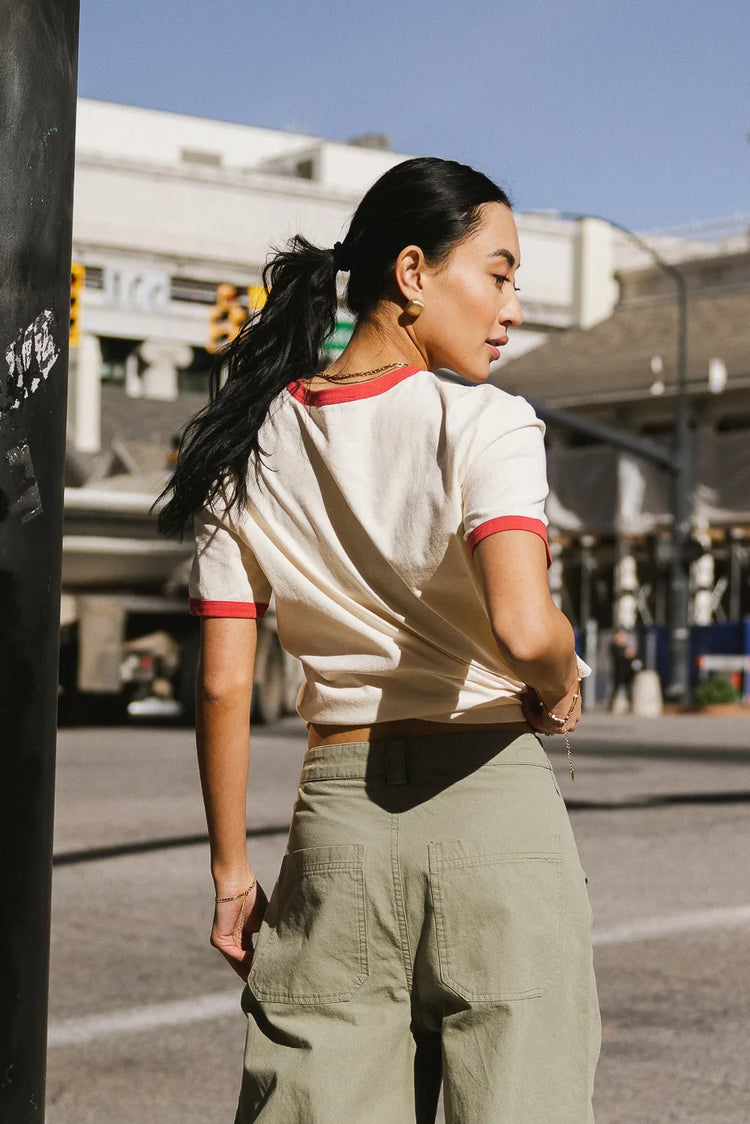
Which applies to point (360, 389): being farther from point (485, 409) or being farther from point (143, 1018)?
point (143, 1018)

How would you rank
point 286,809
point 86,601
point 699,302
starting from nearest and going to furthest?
point 286,809 → point 86,601 → point 699,302

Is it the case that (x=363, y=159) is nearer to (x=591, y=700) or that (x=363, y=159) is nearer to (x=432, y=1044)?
(x=591, y=700)

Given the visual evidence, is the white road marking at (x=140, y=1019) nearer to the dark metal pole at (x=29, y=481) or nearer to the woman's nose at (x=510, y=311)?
the dark metal pole at (x=29, y=481)

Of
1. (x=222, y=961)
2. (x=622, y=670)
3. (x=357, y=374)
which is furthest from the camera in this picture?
(x=622, y=670)

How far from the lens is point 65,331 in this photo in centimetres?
233

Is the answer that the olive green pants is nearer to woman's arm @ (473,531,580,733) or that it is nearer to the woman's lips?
woman's arm @ (473,531,580,733)

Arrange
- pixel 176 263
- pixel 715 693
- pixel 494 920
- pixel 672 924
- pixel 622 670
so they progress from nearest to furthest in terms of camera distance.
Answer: pixel 494 920
pixel 672 924
pixel 715 693
pixel 622 670
pixel 176 263

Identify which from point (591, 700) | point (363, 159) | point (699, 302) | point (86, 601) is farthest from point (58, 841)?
point (363, 159)

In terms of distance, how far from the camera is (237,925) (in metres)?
2.51

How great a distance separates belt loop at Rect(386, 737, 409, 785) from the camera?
2293mm

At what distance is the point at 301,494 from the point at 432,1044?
0.73m

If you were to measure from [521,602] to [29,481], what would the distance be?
2.11ft

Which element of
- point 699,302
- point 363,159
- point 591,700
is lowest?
point 591,700

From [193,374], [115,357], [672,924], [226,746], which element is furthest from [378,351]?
[193,374]
